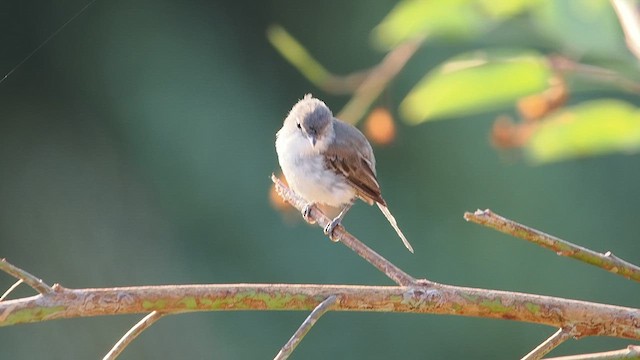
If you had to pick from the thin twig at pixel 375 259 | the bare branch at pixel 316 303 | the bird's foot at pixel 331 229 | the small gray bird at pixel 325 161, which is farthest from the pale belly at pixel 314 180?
the bare branch at pixel 316 303

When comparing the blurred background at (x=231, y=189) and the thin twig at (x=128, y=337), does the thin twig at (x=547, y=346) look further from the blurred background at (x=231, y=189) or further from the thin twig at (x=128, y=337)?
the blurred background at (x=231, y=189)

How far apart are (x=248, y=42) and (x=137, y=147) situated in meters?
0.40

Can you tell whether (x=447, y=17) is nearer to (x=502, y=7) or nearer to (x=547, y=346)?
(x=502, y=7)

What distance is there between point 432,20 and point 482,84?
0.18 ft

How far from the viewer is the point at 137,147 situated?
2697 mm

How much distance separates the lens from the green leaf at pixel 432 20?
69 cm

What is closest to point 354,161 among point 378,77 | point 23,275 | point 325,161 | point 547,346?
point 325,161

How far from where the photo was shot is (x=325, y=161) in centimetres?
165

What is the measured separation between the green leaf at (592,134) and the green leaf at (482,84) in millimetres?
32

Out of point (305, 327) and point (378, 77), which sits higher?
point (378, 77)

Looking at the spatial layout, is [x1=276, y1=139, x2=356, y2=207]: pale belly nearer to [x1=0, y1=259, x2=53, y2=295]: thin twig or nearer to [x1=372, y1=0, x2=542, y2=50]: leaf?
[x1=372, y1=0, x2=542, y2=50]: leaf

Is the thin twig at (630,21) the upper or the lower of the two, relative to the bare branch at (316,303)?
upper

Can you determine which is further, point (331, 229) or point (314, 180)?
point (314, 180)

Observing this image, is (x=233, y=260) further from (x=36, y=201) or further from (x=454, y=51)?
(x=454, y=51)
